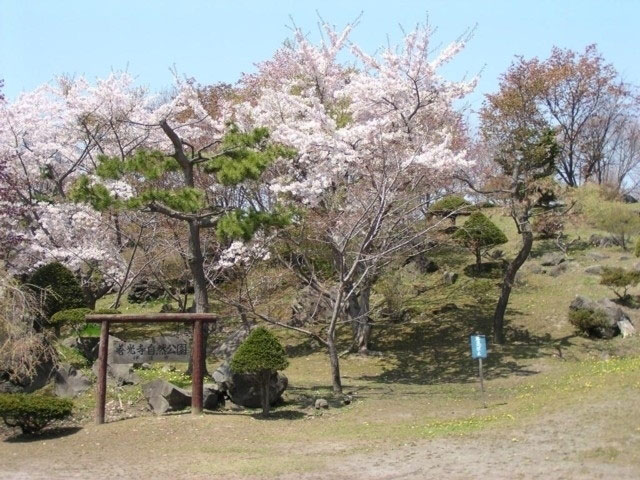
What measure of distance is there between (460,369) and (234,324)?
8245mm

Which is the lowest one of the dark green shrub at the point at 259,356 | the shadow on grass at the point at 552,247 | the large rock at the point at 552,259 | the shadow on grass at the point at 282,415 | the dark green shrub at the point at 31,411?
the shadow on grass at the point at 282,415

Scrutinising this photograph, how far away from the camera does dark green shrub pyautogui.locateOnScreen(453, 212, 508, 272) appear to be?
24656 mm

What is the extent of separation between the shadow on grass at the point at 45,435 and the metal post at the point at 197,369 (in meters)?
1.95

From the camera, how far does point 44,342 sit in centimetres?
1409

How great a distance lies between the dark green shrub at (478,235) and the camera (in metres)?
24.7

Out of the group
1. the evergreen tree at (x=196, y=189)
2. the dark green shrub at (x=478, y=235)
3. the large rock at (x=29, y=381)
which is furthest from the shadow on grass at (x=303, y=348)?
the large rock at (x=29, y=381)

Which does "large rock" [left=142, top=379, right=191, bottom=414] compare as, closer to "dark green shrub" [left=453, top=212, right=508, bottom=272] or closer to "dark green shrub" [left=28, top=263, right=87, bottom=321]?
"dark green shrub" [left=28, top=263, right=87, bottom=321]

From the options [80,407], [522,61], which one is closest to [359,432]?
[80,407]

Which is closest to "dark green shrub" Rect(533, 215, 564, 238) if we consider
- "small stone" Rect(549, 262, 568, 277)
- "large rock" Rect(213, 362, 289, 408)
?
"small stone" Rect(549, 262, 568, 277)

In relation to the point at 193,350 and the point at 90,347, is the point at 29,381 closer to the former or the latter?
the point at 90,347

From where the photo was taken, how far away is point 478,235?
24.8 m

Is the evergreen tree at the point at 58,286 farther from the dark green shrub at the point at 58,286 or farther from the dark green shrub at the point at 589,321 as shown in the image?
the dark green shrub at the point at 589,321

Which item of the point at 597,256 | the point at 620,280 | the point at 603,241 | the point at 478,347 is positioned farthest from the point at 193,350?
the point at 603,241

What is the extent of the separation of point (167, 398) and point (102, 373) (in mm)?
1240
